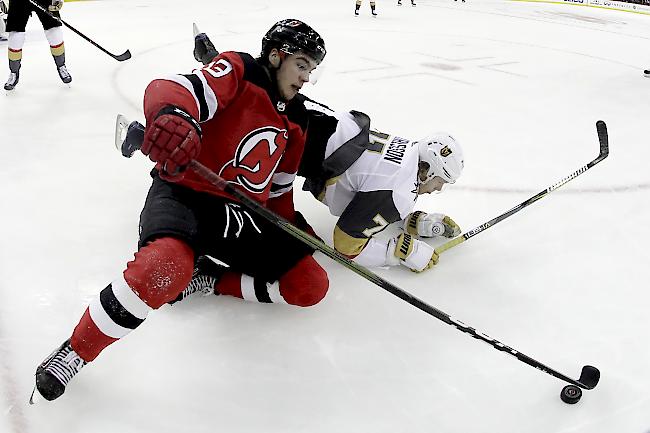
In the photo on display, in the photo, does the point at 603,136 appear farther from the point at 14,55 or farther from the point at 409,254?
the point at 14,55

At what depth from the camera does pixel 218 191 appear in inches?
51.8

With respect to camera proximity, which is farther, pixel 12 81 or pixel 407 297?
pixel 12 81

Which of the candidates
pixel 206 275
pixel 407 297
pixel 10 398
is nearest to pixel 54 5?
pixel 206 275

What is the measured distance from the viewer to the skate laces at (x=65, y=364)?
110 cm

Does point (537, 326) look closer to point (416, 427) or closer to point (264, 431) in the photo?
point (416, 427)

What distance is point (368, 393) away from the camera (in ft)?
4.03

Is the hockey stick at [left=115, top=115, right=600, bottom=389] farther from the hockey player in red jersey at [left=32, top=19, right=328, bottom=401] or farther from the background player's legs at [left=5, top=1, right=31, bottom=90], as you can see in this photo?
the background player's legs at [left=5, top=1, right=31, bottom=90]

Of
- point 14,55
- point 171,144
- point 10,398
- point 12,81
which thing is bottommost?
point 12,81

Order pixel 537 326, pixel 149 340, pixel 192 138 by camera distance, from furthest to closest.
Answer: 1. pixel 537 326
2. pixel 149 340
3. pixel 192 138

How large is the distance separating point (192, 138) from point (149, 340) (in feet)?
1.68

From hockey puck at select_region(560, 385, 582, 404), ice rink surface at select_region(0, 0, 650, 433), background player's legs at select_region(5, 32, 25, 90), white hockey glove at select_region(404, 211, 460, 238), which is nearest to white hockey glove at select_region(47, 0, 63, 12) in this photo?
background player's legs at select_region(5, 32, 25, 90)

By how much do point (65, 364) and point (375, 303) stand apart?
28.9 inches

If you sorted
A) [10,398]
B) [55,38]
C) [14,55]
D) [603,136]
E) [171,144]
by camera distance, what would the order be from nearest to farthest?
[171,144] → [10,398] → [603,136] → [14,55] → [55,38]

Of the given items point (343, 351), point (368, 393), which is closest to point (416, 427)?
point (368, 393)
